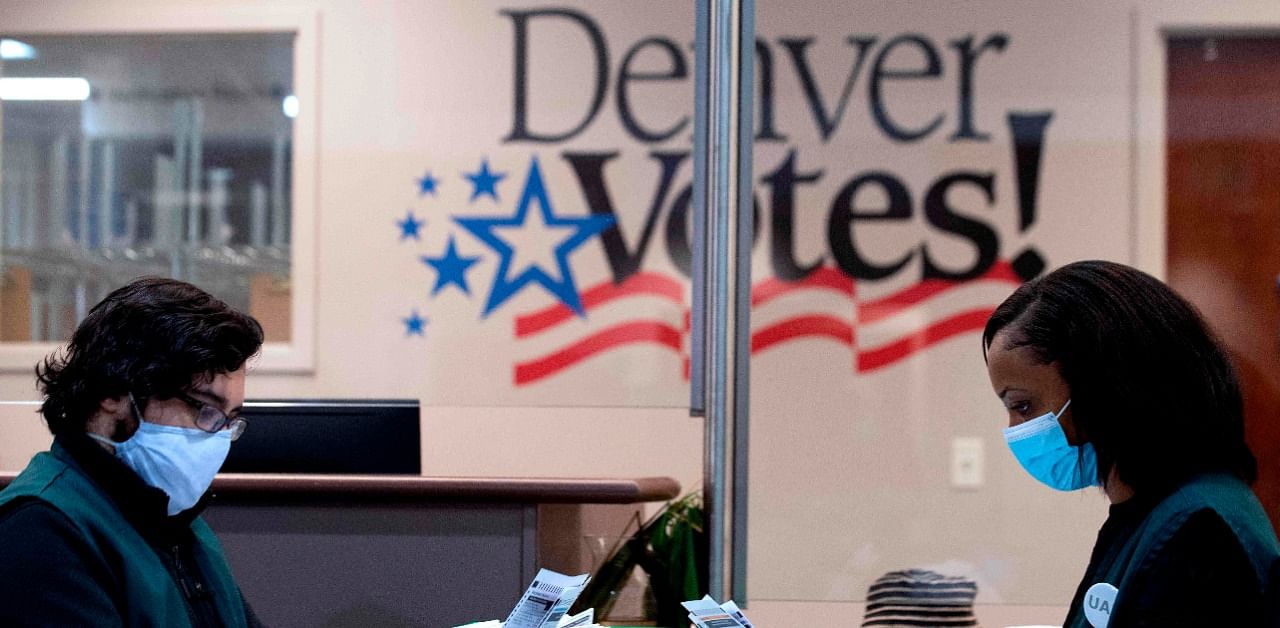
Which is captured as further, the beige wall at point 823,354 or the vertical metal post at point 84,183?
the vertical metal post at point 84,183

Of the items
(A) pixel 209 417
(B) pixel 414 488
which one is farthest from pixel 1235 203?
(A) pixel 209 417

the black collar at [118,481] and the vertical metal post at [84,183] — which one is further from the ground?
the vertical metal post at [84,183]

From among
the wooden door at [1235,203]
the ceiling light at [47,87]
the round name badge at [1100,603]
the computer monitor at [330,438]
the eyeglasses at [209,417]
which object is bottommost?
the round name badge at [1100,603]

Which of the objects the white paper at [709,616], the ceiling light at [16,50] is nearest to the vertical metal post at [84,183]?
the ceiling light at [16,50]

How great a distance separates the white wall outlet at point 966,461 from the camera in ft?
11.9

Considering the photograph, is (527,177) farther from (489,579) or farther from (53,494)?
(53,494)

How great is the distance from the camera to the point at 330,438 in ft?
7.94

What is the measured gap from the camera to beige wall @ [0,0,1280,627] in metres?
3.50

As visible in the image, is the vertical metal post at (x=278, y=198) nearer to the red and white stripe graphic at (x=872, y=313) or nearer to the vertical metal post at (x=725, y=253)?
the red and white stripe graphic at (x=872, y=313)

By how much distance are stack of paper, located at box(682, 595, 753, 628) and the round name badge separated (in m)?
0.49

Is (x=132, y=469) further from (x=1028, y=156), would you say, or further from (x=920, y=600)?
(x=1028, y=156)

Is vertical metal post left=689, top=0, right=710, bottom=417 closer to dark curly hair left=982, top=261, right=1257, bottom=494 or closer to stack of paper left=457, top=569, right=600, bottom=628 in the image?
stack of paper left=457, top=569, right=600, bottom=628

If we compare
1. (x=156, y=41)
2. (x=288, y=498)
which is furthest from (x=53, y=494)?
(x=156, y=41)

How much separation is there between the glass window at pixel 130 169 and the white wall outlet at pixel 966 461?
2241 millimetres
